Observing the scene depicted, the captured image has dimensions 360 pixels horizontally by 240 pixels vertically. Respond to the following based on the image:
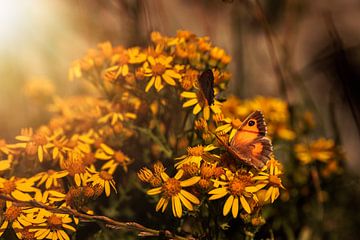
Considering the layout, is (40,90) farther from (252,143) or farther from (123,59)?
(252,143)

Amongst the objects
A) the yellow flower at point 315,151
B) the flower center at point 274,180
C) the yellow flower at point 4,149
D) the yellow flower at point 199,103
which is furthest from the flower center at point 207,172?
the yellow flower at point 315,151

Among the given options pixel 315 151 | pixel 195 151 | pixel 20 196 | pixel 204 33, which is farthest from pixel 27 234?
pixel 204 33

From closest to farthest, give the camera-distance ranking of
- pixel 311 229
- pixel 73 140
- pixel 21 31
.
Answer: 1. pixel 73 140
2. pixel 311 229
3. pixel 21 31

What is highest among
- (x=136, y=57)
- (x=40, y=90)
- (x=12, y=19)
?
(x=12, y=19)

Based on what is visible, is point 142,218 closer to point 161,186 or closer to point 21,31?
point 161,186

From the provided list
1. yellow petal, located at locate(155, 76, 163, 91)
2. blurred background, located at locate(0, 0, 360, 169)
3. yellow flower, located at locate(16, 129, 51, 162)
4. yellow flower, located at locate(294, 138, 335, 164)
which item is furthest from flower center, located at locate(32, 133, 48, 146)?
yellow flower, located at locate(294, 138, 335, 164)

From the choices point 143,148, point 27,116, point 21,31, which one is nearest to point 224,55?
point 143,148

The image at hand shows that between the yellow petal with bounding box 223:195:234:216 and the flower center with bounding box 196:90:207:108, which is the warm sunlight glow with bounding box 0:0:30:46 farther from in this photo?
the yellow petal with bounding box 223:195:234:216
